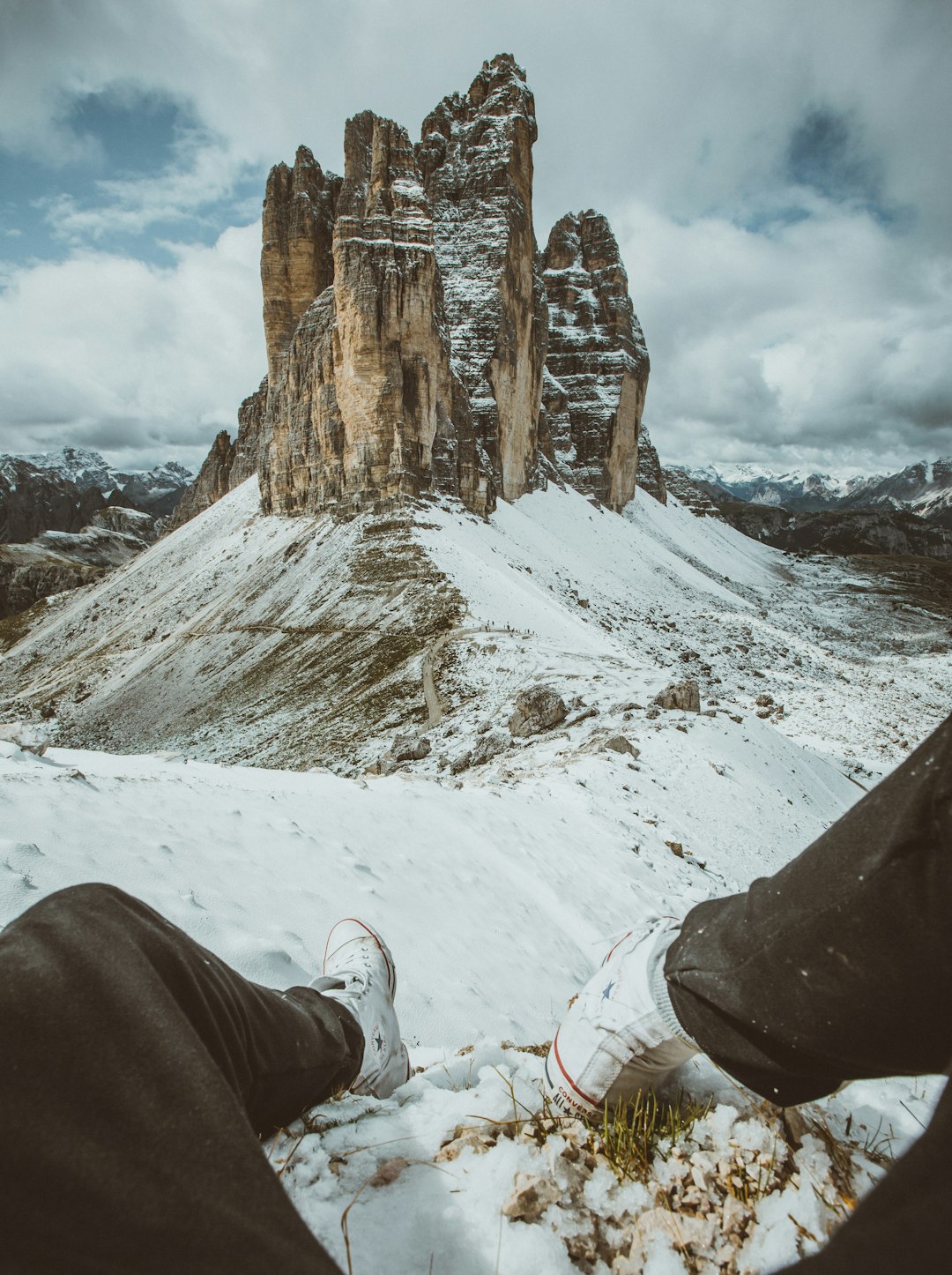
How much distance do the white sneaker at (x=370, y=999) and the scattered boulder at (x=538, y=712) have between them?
1008 cm

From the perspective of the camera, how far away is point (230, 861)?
401cm

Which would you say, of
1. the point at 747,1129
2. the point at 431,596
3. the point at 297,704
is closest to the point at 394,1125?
the point at 747,1129

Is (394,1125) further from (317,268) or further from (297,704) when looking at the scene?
(317,268)

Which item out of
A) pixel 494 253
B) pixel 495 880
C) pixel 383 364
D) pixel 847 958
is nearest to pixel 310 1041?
pixel 847 958

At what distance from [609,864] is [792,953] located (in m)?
5.32

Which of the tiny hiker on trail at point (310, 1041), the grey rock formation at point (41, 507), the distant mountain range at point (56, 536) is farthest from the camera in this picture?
the grey rock formation at point (41, 507)

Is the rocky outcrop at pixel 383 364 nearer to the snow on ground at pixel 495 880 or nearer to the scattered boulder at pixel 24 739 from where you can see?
the snow on ground at pixel 495 880

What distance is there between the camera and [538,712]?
1329 cm

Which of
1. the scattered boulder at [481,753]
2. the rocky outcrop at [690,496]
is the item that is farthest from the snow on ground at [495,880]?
the rocky outcrop at [690,496]

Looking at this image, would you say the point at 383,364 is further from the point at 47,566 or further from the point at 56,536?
the point at 56,536

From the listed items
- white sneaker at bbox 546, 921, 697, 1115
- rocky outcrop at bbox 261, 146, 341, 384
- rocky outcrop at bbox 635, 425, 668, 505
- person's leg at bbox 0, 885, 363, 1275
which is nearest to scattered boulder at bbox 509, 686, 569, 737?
white sneaker at bbox 546, 921, 697, 1115

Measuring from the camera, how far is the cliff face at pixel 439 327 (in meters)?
32.3

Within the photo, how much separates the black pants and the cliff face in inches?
1256

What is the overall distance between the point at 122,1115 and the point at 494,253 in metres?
50.4
